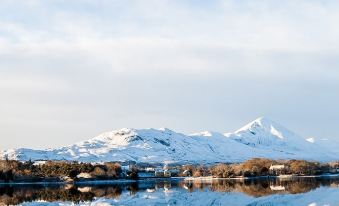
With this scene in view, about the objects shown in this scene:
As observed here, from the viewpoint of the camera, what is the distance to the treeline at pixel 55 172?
322ft

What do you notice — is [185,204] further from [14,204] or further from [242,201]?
[14,204]

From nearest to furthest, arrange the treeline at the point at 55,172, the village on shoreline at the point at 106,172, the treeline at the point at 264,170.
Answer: the treeline at the point at 55,172 → the village on shoreline at the point at 106,172 → the treeline at the point at 264,170

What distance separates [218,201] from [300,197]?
631 centimetres

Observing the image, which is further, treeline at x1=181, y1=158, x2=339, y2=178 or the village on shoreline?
treeline at x1=181, y1=158, x2=339, y2=178

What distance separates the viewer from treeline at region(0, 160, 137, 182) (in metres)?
98.2

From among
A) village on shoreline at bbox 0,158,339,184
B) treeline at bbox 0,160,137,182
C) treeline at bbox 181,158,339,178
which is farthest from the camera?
treeline at bbox 181,158,339,178

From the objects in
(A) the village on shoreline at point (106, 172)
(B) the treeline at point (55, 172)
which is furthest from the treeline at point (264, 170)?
(B) the treeline at point (55, 172)

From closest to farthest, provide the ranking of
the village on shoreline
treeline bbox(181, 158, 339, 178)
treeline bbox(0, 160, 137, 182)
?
treeline bbox(0, 160, 137, 182) < the village on shoreline < treeline bbox(181, 158, 339, 178)

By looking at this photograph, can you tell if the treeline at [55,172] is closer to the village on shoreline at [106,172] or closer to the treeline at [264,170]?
the village on shoreline at [106,172]

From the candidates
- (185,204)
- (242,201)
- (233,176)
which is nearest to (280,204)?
(242,201)

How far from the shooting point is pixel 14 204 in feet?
134

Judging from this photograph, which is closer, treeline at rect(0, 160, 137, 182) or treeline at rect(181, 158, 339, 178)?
treeline at rect(0, 160, 137, 182)

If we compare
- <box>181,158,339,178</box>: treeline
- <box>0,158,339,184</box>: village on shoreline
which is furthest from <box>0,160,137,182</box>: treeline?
<box>181,158,339,178</box>: treeline

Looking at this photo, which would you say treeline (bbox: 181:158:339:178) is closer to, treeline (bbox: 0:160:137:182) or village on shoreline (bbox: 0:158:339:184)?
village on shoreline (bbox: 0:158:339:184)
